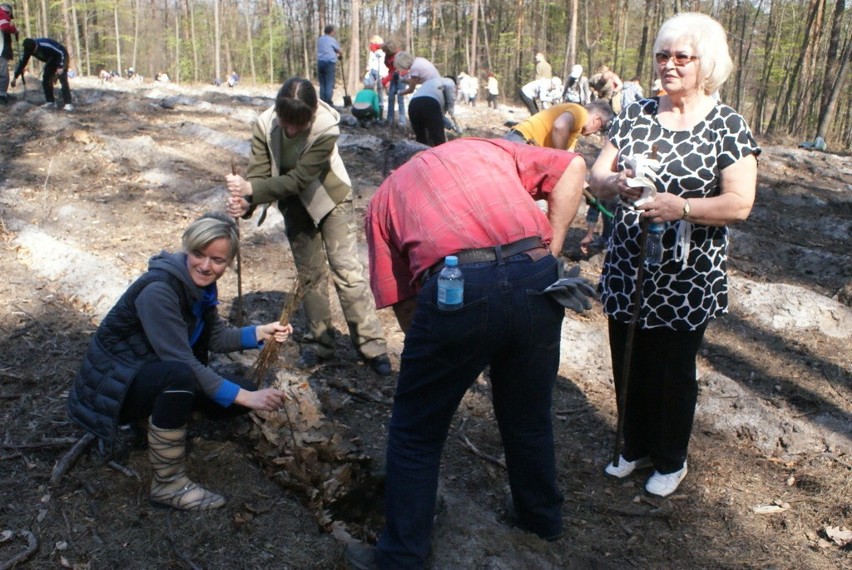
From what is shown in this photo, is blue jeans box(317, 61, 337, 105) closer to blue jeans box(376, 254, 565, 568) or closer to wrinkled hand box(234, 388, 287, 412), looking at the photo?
wrinkled hand box(234, 388, 287, 412)

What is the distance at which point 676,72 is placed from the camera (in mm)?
2684

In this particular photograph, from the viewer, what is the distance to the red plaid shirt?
7.44ft

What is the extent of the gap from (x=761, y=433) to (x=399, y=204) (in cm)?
286

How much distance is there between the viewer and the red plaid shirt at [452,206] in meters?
2.27

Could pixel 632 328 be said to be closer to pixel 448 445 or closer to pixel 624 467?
pixel 624 467

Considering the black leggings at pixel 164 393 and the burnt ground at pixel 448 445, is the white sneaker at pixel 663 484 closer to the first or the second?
the burnt ground at pixel 448 445

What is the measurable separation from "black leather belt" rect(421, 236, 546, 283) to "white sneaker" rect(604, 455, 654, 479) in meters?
1.69

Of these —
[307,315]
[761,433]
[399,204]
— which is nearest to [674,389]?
[761,433]

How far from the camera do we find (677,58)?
2660 millimetres

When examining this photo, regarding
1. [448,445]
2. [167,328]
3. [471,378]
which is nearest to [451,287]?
[471,378]

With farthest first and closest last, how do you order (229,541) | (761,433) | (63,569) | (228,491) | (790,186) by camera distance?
(790,186)
(761,433)
(228,491)
(229,541)
(63,569)

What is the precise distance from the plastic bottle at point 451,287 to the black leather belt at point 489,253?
Answer: 5 cm

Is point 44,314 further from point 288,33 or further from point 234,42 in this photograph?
point 234,42


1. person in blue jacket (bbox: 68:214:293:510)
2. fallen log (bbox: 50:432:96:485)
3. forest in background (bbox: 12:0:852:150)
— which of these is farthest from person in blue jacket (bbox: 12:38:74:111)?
person in blue jacket (bbox: 68:214:293:510)
